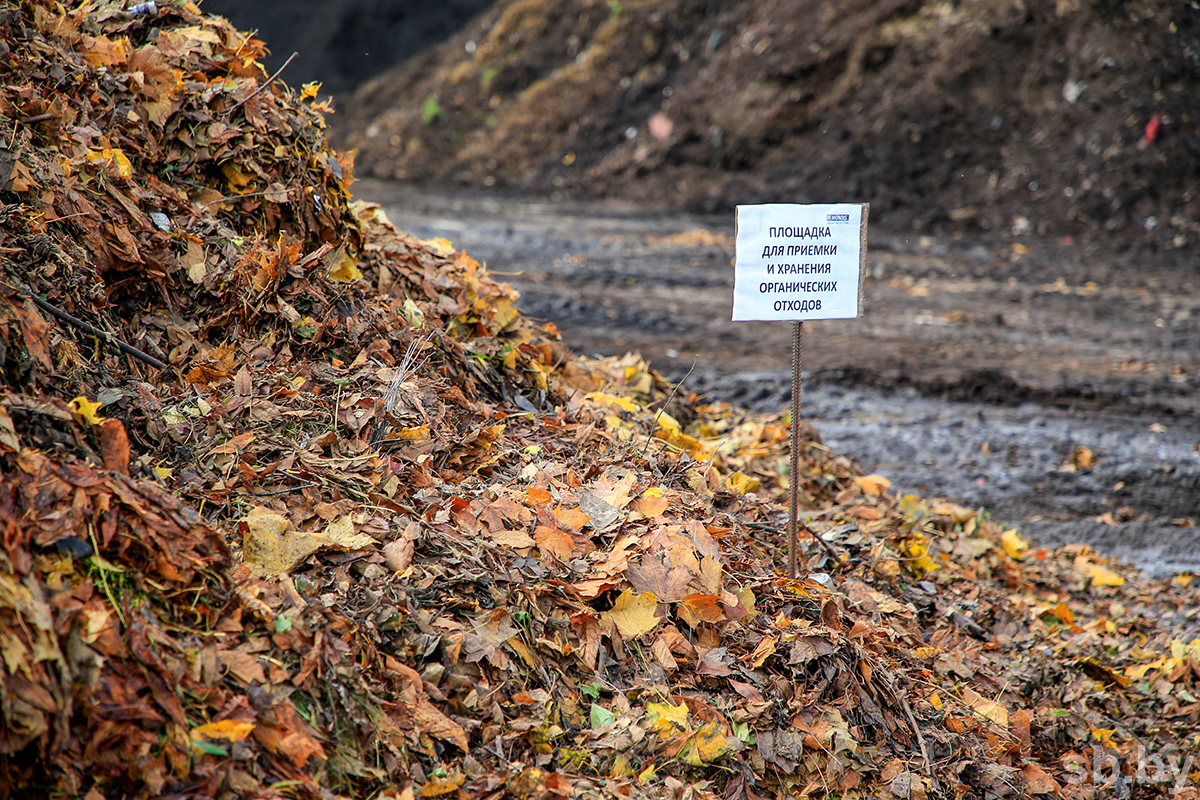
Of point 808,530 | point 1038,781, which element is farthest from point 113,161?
point 1038,781

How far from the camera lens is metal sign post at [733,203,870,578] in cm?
310

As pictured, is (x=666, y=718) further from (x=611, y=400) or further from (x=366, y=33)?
(x=366, y=33)

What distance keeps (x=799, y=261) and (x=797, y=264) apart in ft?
0.04

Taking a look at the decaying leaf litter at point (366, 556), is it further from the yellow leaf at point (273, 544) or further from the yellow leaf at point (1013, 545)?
the yellow leaf at point (1013, 545)

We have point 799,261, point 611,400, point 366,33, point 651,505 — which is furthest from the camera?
point 366,33

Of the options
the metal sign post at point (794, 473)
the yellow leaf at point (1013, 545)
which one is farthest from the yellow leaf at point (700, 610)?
the yellow leaf at point (1013, 545)

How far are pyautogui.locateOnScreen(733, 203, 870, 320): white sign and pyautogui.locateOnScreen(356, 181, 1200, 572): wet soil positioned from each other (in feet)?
2.83

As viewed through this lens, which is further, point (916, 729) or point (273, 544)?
point (916, 729)

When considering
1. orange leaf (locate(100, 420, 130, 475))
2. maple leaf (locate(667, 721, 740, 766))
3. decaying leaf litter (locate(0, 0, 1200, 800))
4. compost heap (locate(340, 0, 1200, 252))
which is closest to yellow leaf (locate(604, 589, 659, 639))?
decaying leaf litter (locate(0, 0, 1200, 800))

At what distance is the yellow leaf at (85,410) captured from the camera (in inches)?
89.4

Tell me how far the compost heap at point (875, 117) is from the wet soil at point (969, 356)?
1473 mm

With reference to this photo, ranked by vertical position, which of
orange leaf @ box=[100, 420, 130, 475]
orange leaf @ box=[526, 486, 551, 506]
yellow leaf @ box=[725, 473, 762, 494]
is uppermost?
orange leaf @ box=[100, 420, 130, 475]

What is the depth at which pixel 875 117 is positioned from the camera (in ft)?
48.8

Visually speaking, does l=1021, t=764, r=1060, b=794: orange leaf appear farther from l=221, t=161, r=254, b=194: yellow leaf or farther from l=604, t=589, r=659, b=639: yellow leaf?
l=221, t=161, r=254, b=194: yellow leaf
